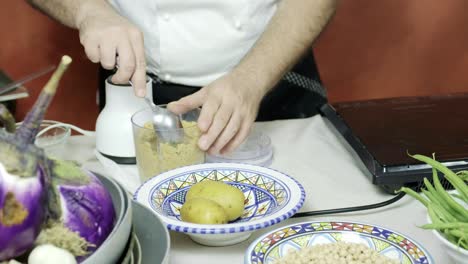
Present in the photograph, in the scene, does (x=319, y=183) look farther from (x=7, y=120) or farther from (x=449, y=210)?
(x=7, y=120)

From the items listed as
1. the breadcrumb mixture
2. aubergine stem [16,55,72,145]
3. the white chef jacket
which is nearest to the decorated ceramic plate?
the breadcrumb mixture

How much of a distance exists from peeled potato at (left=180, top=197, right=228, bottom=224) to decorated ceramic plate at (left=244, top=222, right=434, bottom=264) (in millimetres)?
83

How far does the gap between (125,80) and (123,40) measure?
2.9 inches

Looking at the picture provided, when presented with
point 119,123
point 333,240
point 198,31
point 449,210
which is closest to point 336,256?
point 333,240

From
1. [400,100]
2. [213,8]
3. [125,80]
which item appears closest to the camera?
[125,80]

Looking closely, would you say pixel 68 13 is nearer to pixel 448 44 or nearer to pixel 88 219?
pixel 88 219

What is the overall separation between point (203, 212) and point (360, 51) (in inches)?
55.8

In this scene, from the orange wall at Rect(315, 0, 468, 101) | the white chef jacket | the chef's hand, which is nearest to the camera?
the chef's hand

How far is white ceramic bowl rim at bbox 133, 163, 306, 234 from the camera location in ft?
2.83

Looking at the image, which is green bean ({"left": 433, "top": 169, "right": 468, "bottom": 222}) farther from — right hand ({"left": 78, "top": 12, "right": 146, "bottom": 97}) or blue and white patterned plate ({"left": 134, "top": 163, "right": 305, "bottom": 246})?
right hand ({"left": 78, "top": 12, "right": 146, "bottom": 97})

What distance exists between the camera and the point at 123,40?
1.15 metres

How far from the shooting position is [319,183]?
112 cm

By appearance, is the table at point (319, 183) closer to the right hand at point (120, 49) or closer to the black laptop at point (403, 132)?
the black laptop at point (403, 132)

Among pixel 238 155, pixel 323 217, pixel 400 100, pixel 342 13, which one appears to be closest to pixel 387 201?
pixel 323 217
